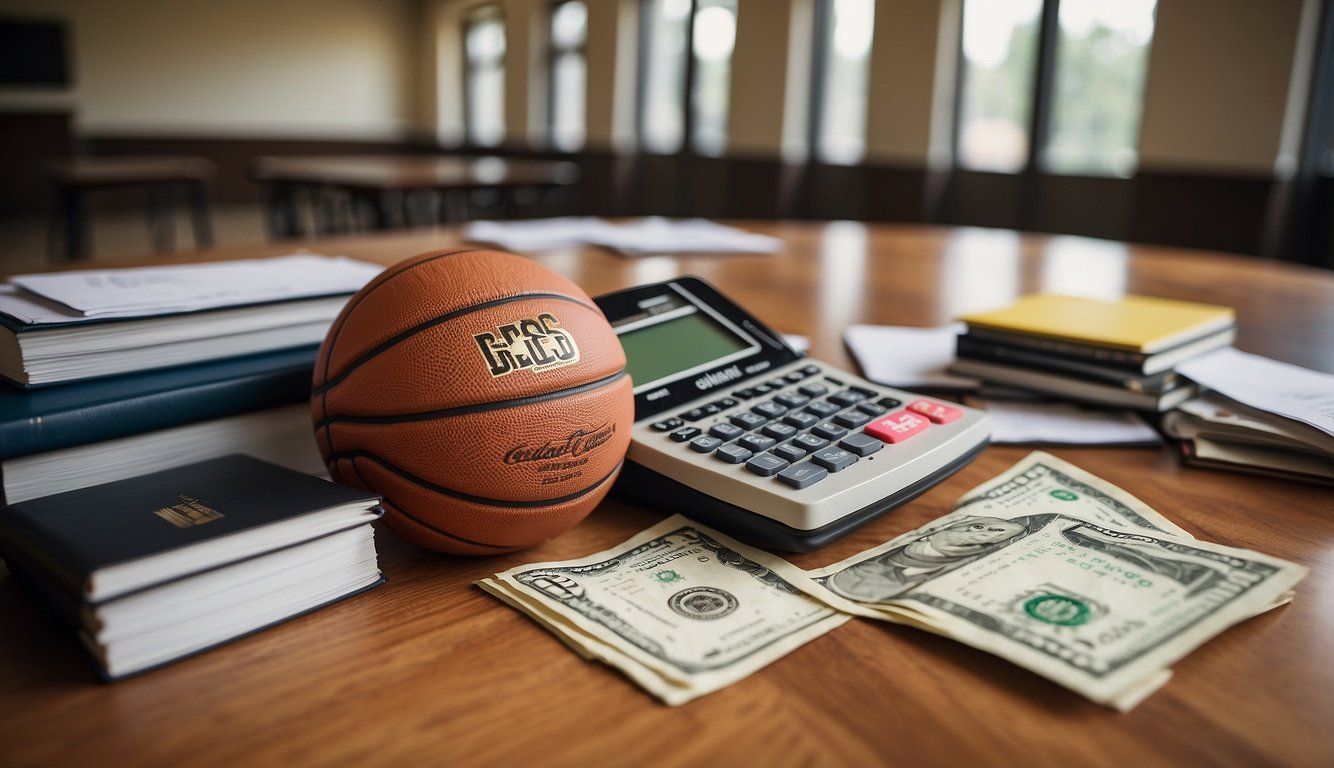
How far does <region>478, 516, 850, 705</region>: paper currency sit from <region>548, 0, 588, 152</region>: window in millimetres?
10015

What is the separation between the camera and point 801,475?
1.94ft

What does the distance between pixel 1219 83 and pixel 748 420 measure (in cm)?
565

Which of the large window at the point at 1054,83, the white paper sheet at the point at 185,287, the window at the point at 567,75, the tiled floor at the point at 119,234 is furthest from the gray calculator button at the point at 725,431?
the window at the point at 567,75

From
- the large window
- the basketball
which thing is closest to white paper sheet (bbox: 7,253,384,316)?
the basketball

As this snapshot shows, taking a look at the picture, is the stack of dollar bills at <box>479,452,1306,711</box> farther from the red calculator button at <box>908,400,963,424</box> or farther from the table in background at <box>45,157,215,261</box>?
the table in background at <box>45,157,215,261</box>

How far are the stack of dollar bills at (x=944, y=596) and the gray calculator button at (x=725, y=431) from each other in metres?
0.07

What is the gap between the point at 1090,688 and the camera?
17.1 inches

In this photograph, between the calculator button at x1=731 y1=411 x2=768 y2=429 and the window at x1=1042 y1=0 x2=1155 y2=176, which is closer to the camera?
the calculator button at x1=731 y1=411 x2=768 y2=429

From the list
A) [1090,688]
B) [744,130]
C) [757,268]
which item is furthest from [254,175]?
[1090,688]

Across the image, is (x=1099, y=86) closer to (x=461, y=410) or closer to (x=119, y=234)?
(x=461, y=410)

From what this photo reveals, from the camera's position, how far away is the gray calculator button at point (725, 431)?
66 cm

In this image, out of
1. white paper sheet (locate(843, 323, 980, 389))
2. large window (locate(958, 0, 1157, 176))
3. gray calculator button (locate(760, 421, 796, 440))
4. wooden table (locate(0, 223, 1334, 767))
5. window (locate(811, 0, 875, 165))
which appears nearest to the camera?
wooden table (locate(0, 223, 1334, 767))

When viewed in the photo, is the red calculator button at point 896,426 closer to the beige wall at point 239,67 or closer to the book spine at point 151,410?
the book spine at point 151,410

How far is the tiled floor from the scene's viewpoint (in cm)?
769
